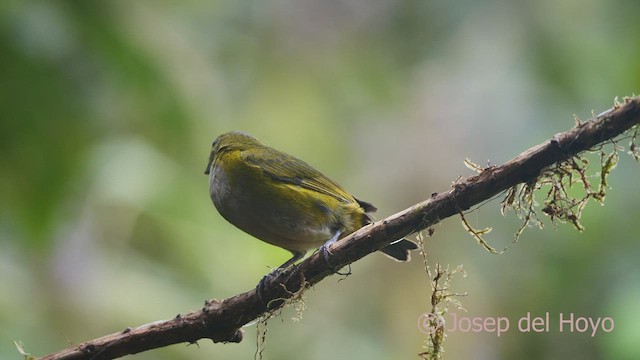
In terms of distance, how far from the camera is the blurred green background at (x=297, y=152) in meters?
Result: 4.59

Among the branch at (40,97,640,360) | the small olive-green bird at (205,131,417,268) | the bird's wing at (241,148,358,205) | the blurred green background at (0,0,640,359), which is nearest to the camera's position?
the branch at (40,97,640,360)

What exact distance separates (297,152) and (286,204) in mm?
3735

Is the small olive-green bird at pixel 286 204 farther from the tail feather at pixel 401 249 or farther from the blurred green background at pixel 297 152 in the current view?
the blurred green background at pixel 297 152

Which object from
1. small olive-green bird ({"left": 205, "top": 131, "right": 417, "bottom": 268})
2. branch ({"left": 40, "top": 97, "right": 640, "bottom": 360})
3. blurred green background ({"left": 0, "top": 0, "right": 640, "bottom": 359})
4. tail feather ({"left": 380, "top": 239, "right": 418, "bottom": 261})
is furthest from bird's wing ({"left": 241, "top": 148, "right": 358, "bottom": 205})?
blurred green background ({"left": 0, "top": 0, "right": 640, "bottom": 359})

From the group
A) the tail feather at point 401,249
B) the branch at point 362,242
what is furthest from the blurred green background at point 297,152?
the branch at point 362,242

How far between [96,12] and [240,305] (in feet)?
8.66

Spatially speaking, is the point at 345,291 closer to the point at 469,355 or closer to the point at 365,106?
the point at 469,355

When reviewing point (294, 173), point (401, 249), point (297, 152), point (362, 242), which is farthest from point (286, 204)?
point (297, 152)

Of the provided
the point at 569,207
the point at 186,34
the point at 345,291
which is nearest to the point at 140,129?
the point at 186,34

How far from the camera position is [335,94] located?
845 cm

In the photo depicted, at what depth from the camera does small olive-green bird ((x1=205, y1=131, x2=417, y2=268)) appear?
3.74 meters

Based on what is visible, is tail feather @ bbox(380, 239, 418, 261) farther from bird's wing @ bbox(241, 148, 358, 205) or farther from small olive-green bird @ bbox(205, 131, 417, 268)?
bird's wing @ bbox(241, 148, 358, 205)

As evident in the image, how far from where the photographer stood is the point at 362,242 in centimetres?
286

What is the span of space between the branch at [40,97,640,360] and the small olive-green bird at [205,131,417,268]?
59 centimetres
